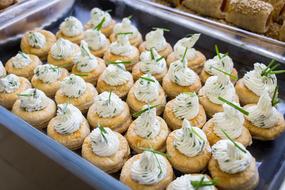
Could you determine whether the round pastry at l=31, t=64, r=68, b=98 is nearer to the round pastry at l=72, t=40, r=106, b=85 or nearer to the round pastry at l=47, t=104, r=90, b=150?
the round pastry at l=72, t=40, r=106, b=85

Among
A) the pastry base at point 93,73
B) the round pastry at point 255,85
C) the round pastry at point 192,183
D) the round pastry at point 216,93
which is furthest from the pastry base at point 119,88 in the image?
the round pastry at point 192,183

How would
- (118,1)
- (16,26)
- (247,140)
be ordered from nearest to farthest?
(247,140) < (16,26) < (118,1)

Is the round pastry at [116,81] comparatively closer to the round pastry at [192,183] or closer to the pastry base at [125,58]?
the pastry base at [125,58]

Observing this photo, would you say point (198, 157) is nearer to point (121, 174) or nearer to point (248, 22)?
point (121, 174)

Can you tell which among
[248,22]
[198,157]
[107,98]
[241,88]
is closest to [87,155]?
[107,98]

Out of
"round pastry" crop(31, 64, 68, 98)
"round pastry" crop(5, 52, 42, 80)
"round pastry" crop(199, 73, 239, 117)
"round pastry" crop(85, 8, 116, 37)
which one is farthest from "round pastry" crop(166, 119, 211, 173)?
"round pastry" crop(85, 8, 116, 37)
